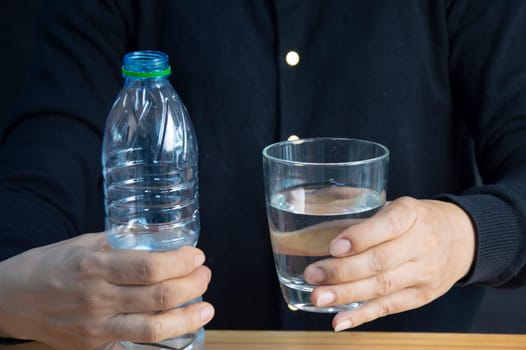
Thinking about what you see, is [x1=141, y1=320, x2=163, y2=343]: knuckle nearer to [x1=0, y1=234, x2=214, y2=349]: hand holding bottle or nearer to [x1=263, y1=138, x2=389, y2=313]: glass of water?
[x1=0, y1=234, x2=214, y2=349]: hand holding bottle

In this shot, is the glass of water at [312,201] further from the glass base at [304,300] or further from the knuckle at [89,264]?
the knuckle at [89,264]

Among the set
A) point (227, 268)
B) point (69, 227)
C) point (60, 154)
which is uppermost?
point (60, 154)

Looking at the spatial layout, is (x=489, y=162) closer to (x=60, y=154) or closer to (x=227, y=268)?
(x=227, y=268)

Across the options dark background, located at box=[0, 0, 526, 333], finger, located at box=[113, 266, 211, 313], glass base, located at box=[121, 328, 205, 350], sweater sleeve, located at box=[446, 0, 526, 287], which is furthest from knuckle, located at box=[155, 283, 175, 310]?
dark background, located at box=[0, 0, 526, 333]

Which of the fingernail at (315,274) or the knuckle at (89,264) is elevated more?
the knuckle at (89,264)

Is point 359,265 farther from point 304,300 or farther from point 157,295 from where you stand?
point 157,295

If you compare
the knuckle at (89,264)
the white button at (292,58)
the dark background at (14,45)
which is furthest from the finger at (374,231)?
the dark background at (14,45)

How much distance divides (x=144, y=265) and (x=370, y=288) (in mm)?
264

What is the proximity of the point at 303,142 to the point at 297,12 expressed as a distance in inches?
16.8

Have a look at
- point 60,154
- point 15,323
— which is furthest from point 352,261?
point 60,154

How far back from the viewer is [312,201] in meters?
0.85

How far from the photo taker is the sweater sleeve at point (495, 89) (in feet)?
3.68

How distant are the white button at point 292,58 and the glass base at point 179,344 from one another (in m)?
0.49

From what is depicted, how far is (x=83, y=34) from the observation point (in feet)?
4.23
